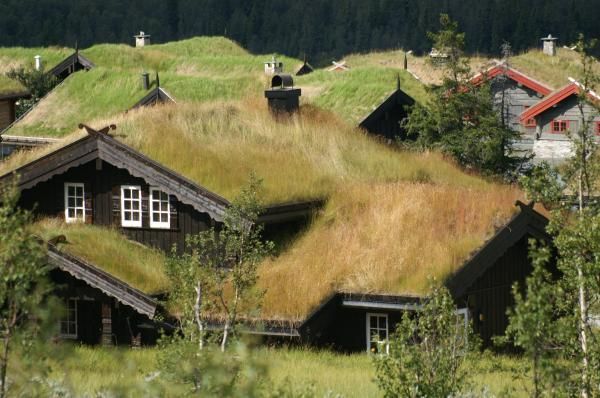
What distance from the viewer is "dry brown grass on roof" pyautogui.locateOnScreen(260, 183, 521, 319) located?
91.8 ft

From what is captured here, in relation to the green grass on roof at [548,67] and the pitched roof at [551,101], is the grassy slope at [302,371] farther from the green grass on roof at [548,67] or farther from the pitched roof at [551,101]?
the green grass on roof at [548,67]

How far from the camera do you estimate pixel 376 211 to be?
1203 inches

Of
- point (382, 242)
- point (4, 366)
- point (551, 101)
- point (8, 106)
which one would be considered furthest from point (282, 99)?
point (8, 106)

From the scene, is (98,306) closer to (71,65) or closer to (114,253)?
(114,253)

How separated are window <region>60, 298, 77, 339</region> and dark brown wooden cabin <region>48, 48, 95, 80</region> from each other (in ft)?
125

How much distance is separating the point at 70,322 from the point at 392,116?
805 inches

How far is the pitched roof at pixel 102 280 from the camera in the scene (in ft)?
90.6

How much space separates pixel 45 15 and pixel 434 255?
134 meters

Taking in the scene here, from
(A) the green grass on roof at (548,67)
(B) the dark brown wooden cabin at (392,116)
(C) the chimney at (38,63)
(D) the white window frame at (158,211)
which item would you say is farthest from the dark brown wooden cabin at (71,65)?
(D) the white window frame at (158,211)

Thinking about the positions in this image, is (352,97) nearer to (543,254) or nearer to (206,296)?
(206,296)

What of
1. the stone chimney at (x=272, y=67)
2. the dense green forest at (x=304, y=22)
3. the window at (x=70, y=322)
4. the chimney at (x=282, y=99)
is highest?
the dense green forest at (x=304, y=22)

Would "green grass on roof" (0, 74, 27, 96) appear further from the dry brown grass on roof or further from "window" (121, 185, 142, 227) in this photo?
the dry brown grass on roof

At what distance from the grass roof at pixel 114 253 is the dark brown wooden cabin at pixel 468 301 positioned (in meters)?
3.28

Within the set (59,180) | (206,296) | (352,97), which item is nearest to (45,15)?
(352,97)
